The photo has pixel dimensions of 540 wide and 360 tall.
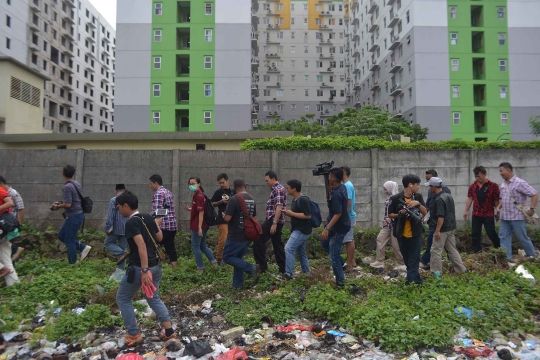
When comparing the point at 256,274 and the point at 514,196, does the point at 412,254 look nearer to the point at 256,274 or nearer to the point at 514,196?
the point at 256,274

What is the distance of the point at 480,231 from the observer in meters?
8.08

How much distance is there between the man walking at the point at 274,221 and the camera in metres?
6.54

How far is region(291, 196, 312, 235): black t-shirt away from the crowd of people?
0.05ft

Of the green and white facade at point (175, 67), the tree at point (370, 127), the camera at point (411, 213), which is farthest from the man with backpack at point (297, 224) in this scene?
the green and white facade at point (175, 67)

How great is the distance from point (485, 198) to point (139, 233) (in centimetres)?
664

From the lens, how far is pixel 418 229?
5734 millimetres

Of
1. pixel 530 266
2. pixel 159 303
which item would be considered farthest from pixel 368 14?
pixel 159 303

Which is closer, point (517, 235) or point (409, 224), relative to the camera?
point (409, 224)

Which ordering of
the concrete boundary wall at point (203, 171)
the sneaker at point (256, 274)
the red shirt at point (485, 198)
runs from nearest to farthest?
the sneaker at point (256, 274)
the red shirt at point (485, 198)
the concrete boundary wall at point (203, 171)

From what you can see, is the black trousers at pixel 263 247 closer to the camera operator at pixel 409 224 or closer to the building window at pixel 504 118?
the camera operator at pixel 409 224

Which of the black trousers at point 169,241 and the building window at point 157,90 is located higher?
the building window at point 157,90

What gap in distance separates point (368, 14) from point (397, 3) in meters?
10.4

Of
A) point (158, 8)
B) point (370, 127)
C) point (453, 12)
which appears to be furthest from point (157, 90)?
point (453, 12)

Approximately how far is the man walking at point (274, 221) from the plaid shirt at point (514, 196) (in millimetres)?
4191
